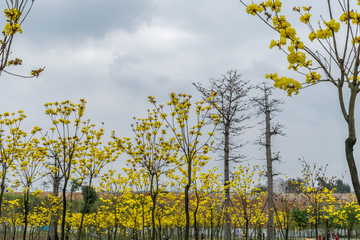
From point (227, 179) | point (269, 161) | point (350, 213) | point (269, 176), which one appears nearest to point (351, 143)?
point (227, 179)

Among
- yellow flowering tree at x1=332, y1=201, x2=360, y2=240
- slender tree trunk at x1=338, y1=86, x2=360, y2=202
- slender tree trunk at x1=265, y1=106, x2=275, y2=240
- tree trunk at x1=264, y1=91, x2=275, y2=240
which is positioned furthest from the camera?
yellow flowering tree at x1=332, y1=201, x2=360, y2=240

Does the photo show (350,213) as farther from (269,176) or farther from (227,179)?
(227,179)

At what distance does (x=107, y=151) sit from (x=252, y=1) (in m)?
8.26

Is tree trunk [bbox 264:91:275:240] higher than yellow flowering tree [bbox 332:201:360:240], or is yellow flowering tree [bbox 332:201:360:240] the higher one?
tree trunk [bbox 264:91:275:240]

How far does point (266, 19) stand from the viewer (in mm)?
3191

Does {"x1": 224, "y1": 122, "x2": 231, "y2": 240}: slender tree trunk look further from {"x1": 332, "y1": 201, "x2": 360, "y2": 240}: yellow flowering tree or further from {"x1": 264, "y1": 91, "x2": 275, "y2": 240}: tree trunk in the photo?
{"x1": 332, "y1": 201, "x2": 360, "y2": 240}: yellow flowering tree

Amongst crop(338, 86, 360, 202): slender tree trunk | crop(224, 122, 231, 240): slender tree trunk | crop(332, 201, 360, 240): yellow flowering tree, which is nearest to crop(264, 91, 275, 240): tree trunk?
crop(224, 122, 231, 240): slender tree trunk

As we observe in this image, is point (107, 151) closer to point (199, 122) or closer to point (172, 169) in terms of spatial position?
point (172, 169)

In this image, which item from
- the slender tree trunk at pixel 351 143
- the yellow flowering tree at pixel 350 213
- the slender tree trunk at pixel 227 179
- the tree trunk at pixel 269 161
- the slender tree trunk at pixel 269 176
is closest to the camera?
the slender tree trunk at pixel 351 143

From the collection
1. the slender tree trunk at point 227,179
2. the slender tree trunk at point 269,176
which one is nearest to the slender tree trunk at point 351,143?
the slender tree trunk at point 227,179

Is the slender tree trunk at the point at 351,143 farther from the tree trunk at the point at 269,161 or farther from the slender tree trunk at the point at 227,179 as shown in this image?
the tree trunk at the point at 269,161

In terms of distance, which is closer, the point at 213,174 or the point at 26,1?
the point at 26,1

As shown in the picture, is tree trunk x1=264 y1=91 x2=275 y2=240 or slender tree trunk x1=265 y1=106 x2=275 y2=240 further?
tree trunk x1=264 y1=91 x2=275 y2=240

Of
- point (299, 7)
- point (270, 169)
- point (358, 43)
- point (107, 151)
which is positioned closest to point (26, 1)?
point (299, 7)
